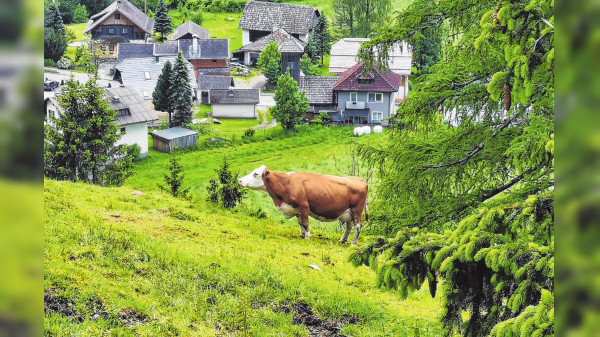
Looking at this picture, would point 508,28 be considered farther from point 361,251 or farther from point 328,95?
point 328,95

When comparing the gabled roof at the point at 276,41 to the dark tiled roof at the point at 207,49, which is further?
the gabled roof at the point at 276,41

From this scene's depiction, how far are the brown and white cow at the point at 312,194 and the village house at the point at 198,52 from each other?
58.5 metres

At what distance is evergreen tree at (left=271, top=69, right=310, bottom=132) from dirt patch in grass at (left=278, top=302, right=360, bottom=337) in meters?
44.4

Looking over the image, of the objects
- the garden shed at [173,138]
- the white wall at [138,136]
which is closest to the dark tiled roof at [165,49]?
the garden shed at [173,138]

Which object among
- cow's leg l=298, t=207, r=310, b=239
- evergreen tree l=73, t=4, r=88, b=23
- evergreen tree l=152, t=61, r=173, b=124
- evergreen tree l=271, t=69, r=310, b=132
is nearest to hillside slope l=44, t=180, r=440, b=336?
cow's leg l=298, t=207, r=310, b=239

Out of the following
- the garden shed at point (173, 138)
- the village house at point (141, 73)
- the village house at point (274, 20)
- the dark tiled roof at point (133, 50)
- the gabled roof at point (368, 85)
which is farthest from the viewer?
the village house at point (274, 20)

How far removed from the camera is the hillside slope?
8656mm

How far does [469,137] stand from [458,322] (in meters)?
7.61

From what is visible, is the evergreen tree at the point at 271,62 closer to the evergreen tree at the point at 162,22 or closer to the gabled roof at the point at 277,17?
the gabled roof at the point at 277,17

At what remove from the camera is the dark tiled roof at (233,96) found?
60.3 metres

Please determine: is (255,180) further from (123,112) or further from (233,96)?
(233,96)

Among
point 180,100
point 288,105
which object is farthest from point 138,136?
point 288,105

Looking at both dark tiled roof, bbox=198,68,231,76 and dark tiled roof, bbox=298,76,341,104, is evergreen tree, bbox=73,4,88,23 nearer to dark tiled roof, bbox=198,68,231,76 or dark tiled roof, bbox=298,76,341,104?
dark tiled roof, bbox=198,68,231,76

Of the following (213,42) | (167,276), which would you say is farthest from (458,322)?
(213,42)
